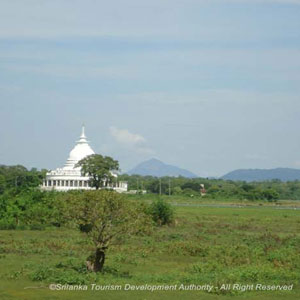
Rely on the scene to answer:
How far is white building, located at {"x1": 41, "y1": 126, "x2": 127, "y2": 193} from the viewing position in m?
131

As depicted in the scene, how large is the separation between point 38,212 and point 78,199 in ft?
79.1

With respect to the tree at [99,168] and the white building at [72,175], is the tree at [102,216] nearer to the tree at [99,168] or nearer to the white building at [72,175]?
the tree at [99,168]

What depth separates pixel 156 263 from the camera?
30.1 m

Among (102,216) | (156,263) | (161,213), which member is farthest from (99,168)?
(102,216)

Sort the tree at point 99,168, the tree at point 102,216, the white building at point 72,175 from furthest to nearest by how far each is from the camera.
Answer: the white building at point 72,175 < the tree at point 99,168 < the tree at point 102,216

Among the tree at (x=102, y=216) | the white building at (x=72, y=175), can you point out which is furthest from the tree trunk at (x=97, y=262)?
the white building at (x=72, y=175)

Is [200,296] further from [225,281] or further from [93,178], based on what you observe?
[93,178]

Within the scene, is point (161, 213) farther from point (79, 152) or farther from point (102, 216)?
point (79, 152)

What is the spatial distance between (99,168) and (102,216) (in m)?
74.0

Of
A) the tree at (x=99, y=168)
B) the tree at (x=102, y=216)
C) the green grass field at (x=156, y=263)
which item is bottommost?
the green grass field at (x=156, y=263)

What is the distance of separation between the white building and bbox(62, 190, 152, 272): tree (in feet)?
330

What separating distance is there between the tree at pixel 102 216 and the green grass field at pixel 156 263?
42.8 inches

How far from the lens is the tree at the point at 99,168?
99625 mm

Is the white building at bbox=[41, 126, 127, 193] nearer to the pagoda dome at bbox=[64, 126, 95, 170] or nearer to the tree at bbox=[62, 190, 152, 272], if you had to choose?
the pagoda dome at bbox=[64, 126, 95, 170]
